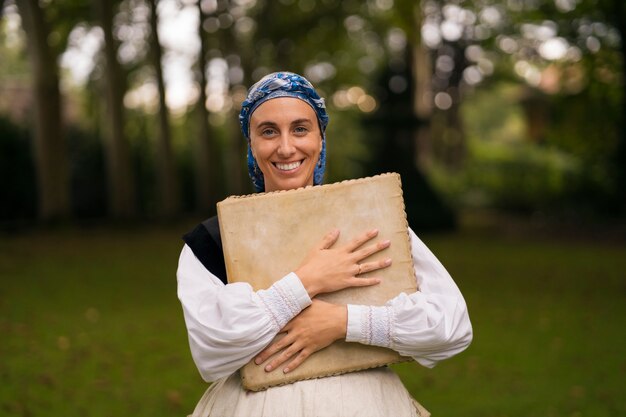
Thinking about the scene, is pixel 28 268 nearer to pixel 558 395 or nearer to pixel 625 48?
pixel 558 395

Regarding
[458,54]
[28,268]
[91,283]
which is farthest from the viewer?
[458,54]

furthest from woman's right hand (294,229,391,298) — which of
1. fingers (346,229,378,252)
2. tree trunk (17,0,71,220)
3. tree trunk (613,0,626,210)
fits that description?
tree trunk (613,0,626,210)

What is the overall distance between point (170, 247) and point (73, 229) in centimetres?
302

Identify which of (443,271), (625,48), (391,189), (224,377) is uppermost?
(625,48)

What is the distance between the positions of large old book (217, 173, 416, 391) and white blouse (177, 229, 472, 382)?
56mm

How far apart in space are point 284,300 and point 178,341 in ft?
18.7

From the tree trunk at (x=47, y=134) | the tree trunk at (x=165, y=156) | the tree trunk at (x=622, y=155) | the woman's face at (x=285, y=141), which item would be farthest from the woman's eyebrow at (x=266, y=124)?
the tree trunk at (x=622, y=155)

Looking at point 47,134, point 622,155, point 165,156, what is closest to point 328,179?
point 165,156

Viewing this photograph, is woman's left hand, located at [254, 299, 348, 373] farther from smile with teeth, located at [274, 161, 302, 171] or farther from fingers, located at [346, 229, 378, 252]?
smile with teeth, located at [274, 161, 302, 171]

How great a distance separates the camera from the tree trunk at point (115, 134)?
1788 cm

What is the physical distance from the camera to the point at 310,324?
2.26 metres

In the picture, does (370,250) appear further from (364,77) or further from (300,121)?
(364,77)

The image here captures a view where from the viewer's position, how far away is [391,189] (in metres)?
2.32

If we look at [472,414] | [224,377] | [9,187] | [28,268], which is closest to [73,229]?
[9,187]
